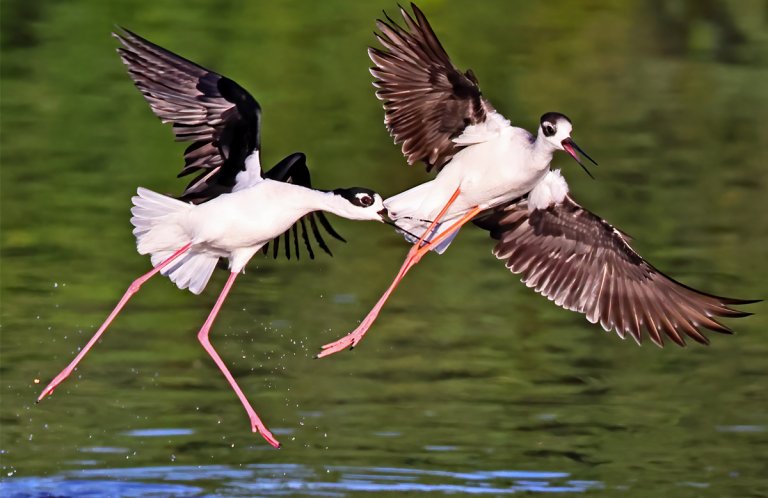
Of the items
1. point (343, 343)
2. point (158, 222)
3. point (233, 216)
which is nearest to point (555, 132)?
point (343, 343)

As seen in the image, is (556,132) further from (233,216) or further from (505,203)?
(233,216)

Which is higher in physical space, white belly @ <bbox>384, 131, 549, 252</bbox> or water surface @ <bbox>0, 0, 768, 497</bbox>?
white belly @ <bbox>384, 131, 549, 252</bbox>

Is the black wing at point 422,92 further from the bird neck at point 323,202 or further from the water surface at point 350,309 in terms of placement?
the water surface at point 350,309

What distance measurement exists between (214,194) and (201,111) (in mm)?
496

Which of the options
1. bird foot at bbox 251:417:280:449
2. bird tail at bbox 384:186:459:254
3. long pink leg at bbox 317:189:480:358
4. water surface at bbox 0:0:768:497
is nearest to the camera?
bird foot at bbox 251:417:280:449

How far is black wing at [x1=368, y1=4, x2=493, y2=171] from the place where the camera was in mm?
9195

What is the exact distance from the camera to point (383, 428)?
411 inches

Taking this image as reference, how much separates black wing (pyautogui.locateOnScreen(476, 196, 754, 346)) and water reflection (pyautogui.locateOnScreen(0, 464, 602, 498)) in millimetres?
1108

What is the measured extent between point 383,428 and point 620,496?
1.63 meters

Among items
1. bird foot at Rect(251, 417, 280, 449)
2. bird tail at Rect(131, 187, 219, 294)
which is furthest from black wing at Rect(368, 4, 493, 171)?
bird foot at Rect(251, 417, 280, 449)

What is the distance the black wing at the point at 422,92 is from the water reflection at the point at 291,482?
70.1 inches

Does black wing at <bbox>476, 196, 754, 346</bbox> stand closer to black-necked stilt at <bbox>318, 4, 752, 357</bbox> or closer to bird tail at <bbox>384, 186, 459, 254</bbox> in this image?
black-necked stilt at <bbox>318, 4, 752, 357</bbox>

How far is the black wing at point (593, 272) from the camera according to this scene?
10.2 metres

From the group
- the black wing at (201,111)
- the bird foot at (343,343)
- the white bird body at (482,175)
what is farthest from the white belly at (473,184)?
the black wing at (201,111)
